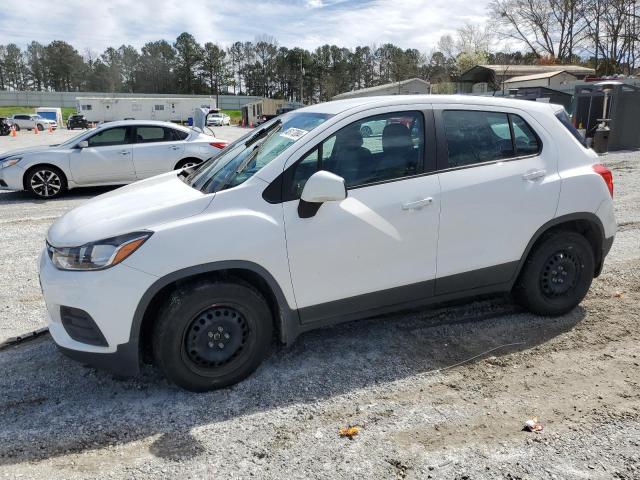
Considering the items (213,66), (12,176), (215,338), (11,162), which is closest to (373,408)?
(215,338)

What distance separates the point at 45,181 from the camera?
32.8 ft

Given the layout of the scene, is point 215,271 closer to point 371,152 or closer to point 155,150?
point 371,152

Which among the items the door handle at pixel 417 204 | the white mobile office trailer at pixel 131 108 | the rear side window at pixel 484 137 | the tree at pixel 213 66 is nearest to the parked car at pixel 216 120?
the white mobile office trailer at pixel 131 108

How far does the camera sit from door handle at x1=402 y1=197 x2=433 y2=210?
11.1ft

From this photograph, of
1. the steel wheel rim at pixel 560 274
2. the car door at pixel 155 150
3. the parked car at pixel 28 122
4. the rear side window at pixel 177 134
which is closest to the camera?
the steel wheel rim at pixel 560 274

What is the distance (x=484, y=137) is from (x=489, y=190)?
0.43 m

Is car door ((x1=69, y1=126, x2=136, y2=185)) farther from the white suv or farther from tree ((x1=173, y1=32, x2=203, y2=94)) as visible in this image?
tree ((x1=173, y1=32, x2=203, y2=94))

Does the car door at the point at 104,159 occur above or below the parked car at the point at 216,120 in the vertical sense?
below

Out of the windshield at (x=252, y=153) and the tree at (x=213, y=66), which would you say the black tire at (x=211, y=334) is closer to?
the windshield at (x=252, y=153)

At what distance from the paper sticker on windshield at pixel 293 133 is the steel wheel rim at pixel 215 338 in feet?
3.95

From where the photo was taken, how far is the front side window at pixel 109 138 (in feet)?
33.6

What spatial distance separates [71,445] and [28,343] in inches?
60.5

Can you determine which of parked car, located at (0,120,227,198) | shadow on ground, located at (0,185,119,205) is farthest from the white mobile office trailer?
parked car, located at (0,120,227,198)

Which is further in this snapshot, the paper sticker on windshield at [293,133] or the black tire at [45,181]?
the black tire at [45,181]
